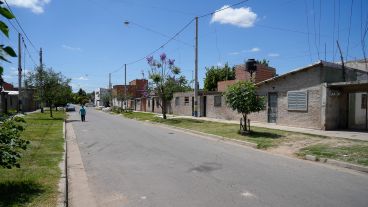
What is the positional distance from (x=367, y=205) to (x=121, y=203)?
4.32 m

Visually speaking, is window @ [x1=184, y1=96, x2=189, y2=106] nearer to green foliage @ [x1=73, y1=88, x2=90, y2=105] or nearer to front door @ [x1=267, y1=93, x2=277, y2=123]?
front door @ [x1=267, y1=93, x2=277, y2=123]

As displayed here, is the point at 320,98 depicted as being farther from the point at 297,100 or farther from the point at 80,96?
the point at 80,96

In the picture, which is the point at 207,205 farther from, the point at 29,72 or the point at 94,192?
the point at 29,72

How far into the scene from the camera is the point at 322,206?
5.98m

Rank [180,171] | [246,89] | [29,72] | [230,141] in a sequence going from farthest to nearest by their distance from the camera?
[29,72] → [246,89] → [230,141] → [180,171]

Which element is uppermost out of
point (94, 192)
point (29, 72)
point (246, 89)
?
point (29, 72)

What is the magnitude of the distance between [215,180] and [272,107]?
53.1ft

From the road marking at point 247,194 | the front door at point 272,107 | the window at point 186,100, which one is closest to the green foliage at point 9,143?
the road marking at point 247,194

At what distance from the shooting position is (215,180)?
7859 millimetres

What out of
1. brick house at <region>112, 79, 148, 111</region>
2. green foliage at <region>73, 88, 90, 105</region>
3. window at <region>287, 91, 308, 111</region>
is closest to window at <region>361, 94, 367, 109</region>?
window at <region>287, 91, 308, 111</region>

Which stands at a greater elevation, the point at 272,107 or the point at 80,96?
the point at 80,96

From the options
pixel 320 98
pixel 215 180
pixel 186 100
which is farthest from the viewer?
pixel 186 100

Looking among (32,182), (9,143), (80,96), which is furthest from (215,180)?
(80,96)

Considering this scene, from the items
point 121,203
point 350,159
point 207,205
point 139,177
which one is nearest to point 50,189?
point 121,203
